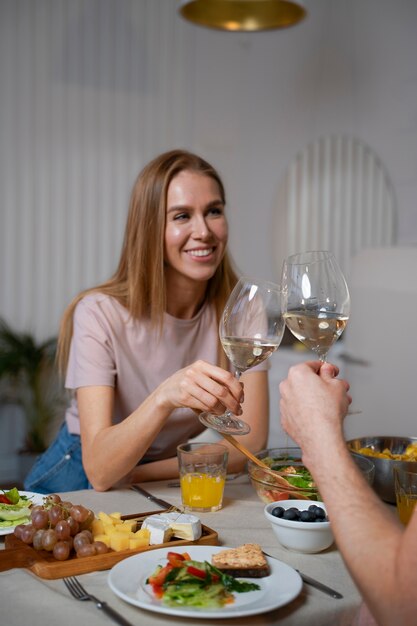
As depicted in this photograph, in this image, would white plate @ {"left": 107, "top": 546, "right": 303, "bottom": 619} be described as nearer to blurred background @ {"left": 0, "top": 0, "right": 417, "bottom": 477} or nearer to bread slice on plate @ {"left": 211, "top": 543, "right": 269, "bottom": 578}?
bread slice on plate @ {"left": 211, "top": 543, "right": 269, "bottom": 578}

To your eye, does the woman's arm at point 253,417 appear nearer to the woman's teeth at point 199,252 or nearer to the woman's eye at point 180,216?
the woman's teeth at point 199,252

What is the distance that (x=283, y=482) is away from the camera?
4.86 feet

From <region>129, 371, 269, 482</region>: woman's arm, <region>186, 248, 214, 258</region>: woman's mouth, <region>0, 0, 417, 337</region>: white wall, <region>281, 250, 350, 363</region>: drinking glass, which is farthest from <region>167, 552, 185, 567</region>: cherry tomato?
<region>0, 0, 417, 337</region>: white wall

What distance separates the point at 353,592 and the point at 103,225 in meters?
4.27

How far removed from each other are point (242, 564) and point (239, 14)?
2.61 metres

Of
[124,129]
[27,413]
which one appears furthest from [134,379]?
[124,129]

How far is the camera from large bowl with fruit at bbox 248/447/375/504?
4.72ft

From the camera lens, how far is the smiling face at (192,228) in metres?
2.10

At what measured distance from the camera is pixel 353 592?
1121mm

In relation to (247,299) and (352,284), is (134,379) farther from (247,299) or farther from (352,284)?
(352,284)

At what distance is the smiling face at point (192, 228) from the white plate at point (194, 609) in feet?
3.45

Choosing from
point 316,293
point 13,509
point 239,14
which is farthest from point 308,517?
point 239,14

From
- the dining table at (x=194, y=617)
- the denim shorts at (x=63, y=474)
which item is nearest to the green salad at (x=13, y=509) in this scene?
the dining table at (x=194, y=617)

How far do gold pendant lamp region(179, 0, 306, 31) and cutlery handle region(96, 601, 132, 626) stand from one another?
2637mm
